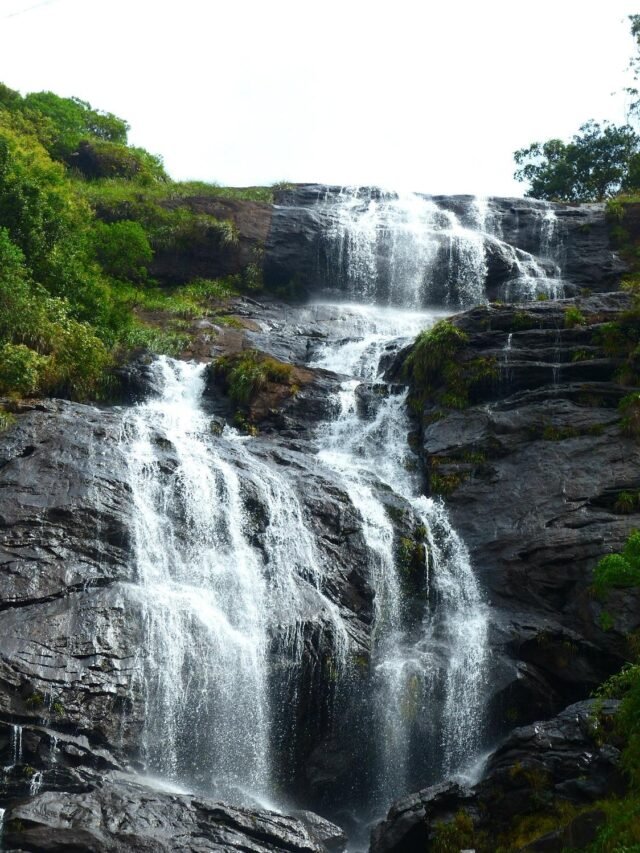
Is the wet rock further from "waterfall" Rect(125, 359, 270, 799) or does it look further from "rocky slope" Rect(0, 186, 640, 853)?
"waterfall" Rect(125, 359, 270, 799)

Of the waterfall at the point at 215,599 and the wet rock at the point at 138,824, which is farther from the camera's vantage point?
the waterfall at the point at 215,599

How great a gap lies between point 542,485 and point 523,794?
8.35 metres

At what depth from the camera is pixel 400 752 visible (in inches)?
629

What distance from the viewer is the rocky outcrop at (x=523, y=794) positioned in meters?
12.4

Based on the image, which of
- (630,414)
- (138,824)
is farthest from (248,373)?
(138,824)

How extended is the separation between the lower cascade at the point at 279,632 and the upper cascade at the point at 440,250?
619 inches

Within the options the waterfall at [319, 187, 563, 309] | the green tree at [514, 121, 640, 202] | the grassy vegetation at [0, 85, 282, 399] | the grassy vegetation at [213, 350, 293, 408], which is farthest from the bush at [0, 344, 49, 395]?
the green tree at [514, 121, 640, 202]

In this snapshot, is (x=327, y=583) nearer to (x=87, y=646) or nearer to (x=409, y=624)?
(x=409, y=624)

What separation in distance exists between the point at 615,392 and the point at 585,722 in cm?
1025

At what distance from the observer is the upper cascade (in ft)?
112

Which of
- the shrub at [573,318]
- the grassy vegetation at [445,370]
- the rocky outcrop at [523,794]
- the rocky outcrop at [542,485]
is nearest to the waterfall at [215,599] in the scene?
the rocky outcrop at [523,794]

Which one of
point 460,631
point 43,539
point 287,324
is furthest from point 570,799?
point 287,324

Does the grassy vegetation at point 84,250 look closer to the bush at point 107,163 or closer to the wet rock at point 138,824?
the bush at point 107,163

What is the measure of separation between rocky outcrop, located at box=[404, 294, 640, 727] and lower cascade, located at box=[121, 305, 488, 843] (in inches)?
28.6
